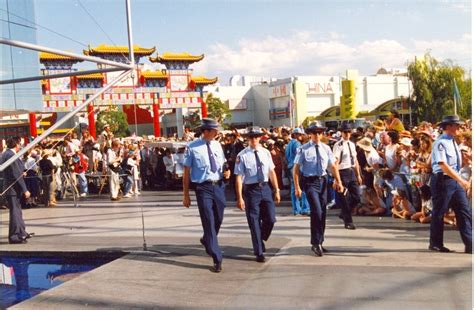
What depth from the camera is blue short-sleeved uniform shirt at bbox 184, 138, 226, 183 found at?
725cm

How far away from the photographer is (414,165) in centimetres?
1009

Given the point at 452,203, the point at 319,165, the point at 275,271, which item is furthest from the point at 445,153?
the point at 275,271

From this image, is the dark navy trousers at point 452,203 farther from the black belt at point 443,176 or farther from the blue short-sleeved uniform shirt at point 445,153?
the blue short-sleeved uniform shirt at point 445,153

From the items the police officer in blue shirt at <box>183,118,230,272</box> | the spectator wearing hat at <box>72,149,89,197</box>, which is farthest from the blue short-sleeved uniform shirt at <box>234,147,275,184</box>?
the spectator wearing hat at <box>72,149,89,197</box>

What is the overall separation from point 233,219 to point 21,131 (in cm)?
416

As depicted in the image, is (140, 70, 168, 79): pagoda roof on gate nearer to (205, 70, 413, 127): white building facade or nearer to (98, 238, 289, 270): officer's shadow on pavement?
(205, 70, 413, 127): white building facade

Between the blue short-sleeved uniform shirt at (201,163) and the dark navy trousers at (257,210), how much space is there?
1.78 ft

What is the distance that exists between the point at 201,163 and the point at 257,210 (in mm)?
993

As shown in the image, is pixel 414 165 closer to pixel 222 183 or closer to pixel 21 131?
pixel 222 183

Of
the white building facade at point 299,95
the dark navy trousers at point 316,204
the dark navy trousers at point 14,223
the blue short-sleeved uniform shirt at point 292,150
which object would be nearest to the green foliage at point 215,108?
the white building facade at point 299,95

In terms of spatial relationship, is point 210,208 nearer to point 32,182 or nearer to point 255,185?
point 255,185

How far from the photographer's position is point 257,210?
7.61 m

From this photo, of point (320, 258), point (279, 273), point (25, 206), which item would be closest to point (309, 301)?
point (279, 273)

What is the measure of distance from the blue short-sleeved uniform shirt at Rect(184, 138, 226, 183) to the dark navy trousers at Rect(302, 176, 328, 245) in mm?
1276
